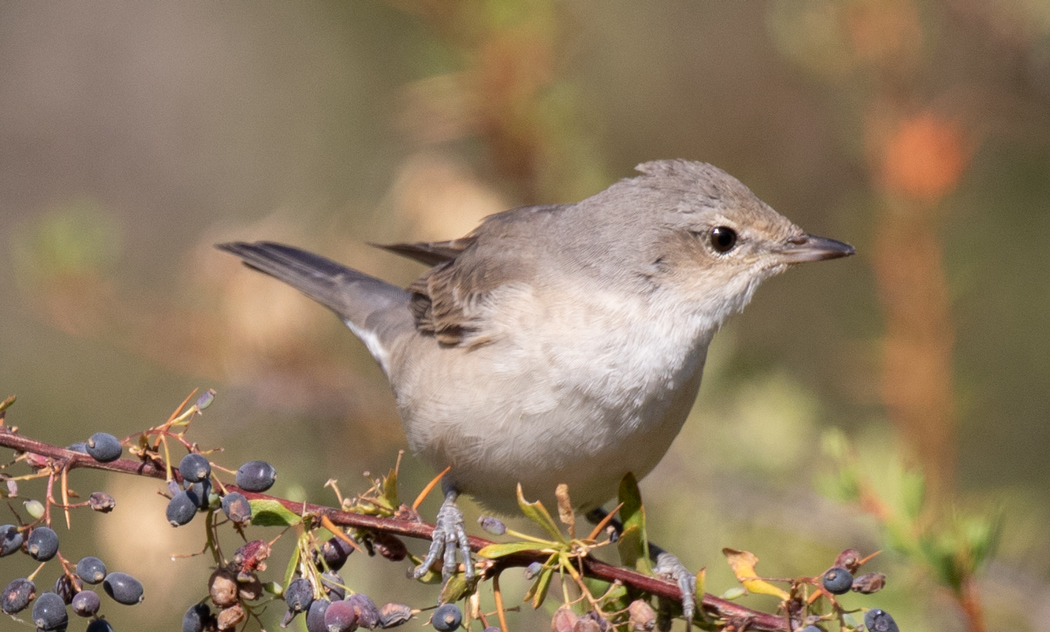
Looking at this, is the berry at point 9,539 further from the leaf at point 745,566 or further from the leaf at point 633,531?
the leaf at point 745,566

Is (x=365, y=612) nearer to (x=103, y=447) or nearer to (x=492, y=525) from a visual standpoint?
(x=492, y=525)

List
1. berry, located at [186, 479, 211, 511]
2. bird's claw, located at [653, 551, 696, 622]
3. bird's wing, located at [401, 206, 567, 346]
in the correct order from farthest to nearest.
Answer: bird's wing, located at [401, 206, 567, 346]
bird's claw, located at [653, 551, 696, 622]
berry, located at [186, 479, 211, 511]

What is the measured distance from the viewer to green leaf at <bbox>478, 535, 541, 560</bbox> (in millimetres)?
1896

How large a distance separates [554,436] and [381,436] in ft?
3.09

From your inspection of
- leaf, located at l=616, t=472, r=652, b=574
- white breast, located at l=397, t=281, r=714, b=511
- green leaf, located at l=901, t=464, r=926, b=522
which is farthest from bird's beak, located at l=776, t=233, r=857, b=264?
leaf, located at l=616, t=472, r=652, b=574

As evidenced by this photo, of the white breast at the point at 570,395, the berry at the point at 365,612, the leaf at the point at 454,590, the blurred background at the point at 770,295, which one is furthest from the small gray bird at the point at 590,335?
the berry at the point at 365,612

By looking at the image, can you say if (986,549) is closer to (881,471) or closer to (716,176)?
(881,471)

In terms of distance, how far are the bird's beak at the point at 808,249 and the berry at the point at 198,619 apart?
6.85 ft

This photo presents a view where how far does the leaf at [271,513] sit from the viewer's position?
71.9 inches

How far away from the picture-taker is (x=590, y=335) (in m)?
3.05

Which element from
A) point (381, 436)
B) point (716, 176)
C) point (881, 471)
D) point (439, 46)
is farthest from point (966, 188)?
point (381, 436)

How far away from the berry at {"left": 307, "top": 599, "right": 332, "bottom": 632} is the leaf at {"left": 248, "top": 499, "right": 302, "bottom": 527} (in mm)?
154

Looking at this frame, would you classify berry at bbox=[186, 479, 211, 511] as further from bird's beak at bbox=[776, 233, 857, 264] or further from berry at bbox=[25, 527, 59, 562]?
bird's beak at bbox=[776, 233, 857, 264]

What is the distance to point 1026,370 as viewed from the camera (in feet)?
15.8
